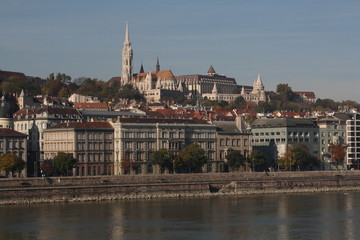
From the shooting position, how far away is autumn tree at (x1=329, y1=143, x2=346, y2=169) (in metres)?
104

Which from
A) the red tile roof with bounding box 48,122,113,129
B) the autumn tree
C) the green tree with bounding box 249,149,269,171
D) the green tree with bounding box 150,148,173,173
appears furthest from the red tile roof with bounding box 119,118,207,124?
the autumn tree

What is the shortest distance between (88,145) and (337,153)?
30.3 metres

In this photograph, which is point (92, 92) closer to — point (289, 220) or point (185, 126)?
point (185, 126)

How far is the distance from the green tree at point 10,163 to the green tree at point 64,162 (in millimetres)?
3230

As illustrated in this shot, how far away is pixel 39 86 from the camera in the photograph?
159500 millimetres

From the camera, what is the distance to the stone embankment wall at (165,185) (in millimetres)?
70312

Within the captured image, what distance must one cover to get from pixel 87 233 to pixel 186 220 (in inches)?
334

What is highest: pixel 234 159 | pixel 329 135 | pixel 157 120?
pixel 157 120

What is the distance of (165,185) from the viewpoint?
76.6 meters

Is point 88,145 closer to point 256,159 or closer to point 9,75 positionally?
point 256,159

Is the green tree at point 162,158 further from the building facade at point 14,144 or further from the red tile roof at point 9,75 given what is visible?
the red tile roof at point 9,75

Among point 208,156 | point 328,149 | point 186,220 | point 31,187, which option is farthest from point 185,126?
point 186,220

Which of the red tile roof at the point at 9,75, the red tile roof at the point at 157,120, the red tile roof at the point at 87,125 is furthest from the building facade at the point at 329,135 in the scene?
the red tile roof at the point at 9,75

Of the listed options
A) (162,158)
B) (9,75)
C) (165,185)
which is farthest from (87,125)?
(9,75)
